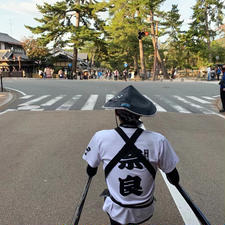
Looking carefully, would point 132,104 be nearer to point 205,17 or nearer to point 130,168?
point 130,168

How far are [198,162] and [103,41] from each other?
3990cm

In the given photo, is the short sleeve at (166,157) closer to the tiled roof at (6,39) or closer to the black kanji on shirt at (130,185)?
the black kanji on shirt at (130,185)

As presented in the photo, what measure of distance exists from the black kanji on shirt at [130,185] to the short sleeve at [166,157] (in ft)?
0.77

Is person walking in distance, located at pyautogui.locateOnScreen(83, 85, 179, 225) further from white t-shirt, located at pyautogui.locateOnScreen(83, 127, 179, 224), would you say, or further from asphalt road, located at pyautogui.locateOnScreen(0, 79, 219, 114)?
asphalt road, located at pyautogui.locateOnScreen(0, 79, 219, 114)

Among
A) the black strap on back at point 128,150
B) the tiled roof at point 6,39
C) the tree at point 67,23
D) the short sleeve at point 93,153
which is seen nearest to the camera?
the black strap on back at point 128,150

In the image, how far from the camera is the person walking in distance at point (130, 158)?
1883 millimetres

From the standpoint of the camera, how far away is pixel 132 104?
1.92 meters

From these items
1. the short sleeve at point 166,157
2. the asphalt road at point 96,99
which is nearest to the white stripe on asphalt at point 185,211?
the short sleeve at point 166,157

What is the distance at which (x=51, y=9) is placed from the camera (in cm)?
4300

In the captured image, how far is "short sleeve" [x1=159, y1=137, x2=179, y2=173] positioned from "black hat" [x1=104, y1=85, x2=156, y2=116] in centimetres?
26

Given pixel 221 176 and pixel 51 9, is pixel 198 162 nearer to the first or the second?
pixel 221 176

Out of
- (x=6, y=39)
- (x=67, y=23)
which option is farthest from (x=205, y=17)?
(x=6, y=39)

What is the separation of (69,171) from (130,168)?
2.68m

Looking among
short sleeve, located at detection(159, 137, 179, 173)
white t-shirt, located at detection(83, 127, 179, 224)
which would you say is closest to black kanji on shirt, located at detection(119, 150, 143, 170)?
white t-shirt, located at detection(83, 127, 179, 224)
